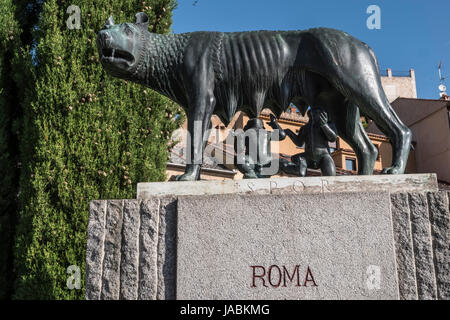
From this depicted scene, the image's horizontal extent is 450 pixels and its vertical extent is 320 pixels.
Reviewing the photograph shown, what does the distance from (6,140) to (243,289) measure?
6.71 metres

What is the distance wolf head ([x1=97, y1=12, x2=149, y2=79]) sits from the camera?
3824 millimetres

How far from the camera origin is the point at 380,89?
377 centimetres

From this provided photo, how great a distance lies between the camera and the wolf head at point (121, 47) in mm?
3824

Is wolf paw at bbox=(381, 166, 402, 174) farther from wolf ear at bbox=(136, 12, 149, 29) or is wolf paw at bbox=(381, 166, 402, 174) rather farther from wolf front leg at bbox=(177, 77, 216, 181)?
wolf ear at bbox=(136, 12, 149, 29)

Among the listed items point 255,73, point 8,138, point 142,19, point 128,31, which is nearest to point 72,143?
point 8,138

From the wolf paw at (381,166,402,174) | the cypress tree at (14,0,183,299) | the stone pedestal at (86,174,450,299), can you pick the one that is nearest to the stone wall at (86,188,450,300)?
the stone pedestal at (86,174,450,299)

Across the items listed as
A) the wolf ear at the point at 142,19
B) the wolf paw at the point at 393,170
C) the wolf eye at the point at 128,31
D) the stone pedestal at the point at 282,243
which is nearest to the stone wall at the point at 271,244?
the stone pedestal at the point at 282,243

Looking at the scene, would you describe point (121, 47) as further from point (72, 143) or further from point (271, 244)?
point (72, 143)

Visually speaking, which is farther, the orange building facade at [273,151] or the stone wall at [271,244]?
the orange building facade at [273,151]

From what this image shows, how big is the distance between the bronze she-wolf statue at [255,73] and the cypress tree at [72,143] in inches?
164

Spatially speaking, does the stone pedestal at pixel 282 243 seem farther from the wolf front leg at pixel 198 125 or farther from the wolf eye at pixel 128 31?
the wolf eye at pixel 128 31

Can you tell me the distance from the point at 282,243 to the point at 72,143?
5570mm

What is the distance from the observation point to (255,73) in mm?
3943

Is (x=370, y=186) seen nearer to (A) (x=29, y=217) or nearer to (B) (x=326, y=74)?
(B) (x=326, y=74)
